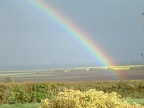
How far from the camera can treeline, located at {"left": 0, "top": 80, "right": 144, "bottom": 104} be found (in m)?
34.7

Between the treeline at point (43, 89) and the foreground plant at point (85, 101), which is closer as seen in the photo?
the foreground plant at point (85, 101)

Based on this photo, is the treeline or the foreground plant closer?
the foreground plant

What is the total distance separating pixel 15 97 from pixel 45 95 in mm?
2508

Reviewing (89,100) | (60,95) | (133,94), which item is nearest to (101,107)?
(89,100)

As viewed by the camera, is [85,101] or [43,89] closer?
[85,101]

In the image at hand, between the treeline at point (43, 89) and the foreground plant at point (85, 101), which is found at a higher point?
the foreground plant at point (85, 101)

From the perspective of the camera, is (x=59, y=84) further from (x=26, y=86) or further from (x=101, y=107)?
(x=101, y=107)

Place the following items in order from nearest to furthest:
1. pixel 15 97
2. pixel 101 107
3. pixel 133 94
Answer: pixel 101 107 → pixel 15 97 → pixel 133 94

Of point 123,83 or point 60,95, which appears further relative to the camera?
point 123,83

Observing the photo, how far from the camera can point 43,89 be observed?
35.4 m

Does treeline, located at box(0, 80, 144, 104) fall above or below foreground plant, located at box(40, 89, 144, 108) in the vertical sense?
below

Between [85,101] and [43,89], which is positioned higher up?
[85,101]

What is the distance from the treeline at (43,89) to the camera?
3466cm

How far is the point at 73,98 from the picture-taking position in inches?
414
